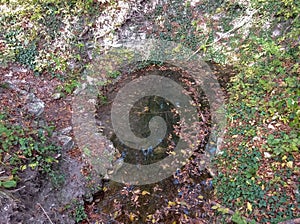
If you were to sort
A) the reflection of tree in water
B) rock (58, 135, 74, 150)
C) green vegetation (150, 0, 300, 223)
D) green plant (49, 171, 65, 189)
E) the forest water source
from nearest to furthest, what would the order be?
1. green vegetation (150, 0, 300, 223)
2. the forest water source
3. green plant (49, 171, 65, 189)
4. the reflection of tree in water
5. rock (58, 135, 74, 150)

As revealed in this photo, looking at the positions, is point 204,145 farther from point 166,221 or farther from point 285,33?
point 285,33

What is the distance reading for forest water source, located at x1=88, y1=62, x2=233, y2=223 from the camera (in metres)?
3.53

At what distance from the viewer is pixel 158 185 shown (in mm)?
3846

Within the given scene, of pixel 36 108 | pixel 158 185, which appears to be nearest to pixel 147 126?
pixel 158 185

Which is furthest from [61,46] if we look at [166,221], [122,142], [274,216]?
[274,216]

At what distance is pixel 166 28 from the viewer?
6.59 metres

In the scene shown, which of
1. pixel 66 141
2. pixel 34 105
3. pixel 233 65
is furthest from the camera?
pixel 233 65

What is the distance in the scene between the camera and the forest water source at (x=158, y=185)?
3.53 metres

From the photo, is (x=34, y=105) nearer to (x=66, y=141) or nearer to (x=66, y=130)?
(x=66, y=130)

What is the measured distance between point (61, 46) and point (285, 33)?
5.48 metres

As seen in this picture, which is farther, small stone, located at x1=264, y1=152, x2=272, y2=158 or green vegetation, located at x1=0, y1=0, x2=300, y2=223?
small stone, located at x1=264, y1=152, x2=272, y2=158

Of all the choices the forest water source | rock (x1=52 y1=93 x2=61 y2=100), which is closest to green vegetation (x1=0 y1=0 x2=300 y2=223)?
rock (x1=52 y1=93 x2=61 y2=100)

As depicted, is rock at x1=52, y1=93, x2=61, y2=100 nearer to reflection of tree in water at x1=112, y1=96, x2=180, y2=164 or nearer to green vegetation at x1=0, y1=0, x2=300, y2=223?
green vegetation at x1=0, y1=0, x2=300, y2=223

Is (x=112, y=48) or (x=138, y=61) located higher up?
(x=112, y=48)
